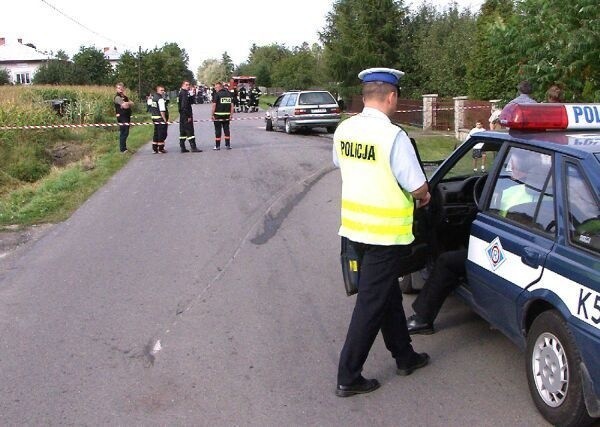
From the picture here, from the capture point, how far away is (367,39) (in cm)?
3453

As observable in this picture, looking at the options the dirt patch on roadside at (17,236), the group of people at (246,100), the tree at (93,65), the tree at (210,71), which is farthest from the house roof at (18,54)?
the dirt patch on roadside at (17,236)

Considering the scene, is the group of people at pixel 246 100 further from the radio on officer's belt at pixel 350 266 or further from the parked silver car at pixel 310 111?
the radio on officer's belt at pixel 350 266

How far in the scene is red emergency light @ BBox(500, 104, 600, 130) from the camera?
4.20 metres

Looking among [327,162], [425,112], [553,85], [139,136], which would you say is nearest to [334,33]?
[425,112]

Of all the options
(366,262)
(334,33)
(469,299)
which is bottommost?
(469,299)

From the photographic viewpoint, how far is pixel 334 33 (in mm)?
43000

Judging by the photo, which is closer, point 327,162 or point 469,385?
point 469,385

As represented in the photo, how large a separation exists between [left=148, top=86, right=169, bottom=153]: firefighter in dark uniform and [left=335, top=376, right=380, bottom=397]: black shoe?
13.3 meters

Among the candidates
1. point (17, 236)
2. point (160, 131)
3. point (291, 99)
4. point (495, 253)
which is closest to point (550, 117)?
point (495, 253)

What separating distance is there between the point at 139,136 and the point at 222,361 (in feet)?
62.5

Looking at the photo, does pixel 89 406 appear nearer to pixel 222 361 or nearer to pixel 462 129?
pixel 222 361

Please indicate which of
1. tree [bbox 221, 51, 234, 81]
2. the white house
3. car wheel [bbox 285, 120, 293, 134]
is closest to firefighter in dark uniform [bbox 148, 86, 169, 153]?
car wheel [bbox 285, 120, 293, 134]

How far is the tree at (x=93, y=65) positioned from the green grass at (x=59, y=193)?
188 ft

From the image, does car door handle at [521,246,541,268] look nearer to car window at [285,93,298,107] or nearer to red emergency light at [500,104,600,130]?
red emergency light at [500,104,600,130]
